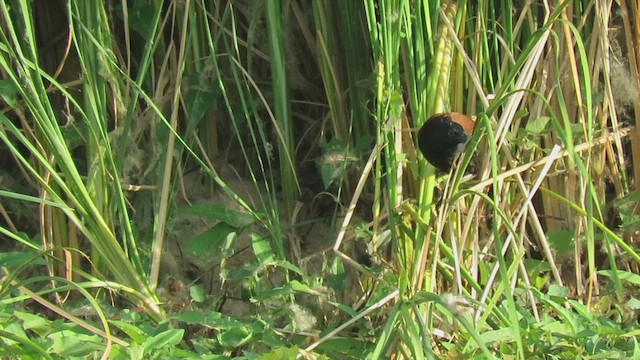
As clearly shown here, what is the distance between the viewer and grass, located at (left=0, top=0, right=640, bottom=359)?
1264 mm

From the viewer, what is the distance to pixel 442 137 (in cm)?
128

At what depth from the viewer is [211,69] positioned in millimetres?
1465

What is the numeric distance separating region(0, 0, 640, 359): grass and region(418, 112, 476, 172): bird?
0.04m

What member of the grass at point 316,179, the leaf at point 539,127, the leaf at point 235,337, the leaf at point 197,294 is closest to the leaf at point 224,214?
the grass at point 316,179

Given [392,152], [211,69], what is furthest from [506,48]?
[211,69]

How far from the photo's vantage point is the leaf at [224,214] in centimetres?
140

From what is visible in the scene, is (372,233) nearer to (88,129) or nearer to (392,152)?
(392,152)

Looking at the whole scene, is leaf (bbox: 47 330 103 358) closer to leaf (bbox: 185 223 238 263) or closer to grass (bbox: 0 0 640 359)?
grass (bbox: 0 0 640 359)

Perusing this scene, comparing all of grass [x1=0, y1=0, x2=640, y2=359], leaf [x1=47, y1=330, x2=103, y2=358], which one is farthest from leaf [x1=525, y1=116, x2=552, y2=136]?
leaf [x1=47, y1=330, x2=103, y2=358]

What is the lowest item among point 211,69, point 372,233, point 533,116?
point 372,233

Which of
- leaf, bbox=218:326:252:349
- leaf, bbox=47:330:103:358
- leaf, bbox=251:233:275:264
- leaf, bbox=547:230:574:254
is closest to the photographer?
leaf, bbox=47:330:103:358

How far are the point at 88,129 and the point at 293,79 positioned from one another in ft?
1.14

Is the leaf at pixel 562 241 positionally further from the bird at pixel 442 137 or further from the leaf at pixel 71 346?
the leaf at pixel 71 346

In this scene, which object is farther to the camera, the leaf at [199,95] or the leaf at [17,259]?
the leaf at [199,95]
